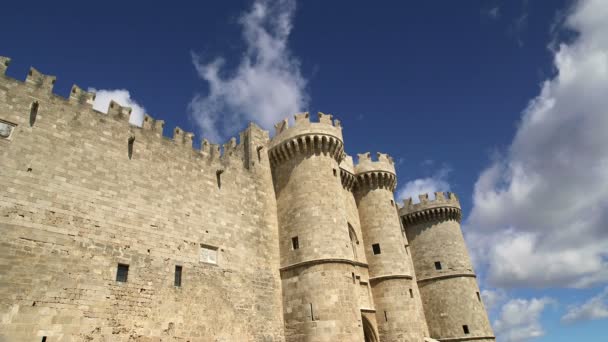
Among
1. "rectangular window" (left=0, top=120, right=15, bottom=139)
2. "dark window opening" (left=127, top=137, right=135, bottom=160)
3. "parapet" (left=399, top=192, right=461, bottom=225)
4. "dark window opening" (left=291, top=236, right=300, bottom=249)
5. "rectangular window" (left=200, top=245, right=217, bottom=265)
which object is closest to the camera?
"rectangular window" (left=0, top=120, right=15, bottom=139)

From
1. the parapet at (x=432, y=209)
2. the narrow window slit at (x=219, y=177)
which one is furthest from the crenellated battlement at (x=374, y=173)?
the narrow window slit at (x=219, y=177)

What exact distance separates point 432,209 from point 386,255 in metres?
8.01

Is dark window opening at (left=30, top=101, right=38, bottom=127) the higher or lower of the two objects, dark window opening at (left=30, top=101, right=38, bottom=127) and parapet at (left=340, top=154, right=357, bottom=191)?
the lower

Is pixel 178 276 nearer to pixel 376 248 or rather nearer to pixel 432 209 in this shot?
pixel 376 248

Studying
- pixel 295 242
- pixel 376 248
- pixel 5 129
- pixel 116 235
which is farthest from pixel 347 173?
pixel 5 129

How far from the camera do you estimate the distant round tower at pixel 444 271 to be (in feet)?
76.8

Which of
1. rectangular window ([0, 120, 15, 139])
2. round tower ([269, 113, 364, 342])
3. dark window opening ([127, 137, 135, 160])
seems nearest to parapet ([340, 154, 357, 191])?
round tower ([269, 113, 364, 342])

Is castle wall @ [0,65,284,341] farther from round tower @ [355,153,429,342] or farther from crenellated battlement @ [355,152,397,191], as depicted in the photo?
crenellated battlement @ [355,152,397,191]

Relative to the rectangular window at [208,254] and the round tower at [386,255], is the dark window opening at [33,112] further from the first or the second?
the round tower at [386,255]

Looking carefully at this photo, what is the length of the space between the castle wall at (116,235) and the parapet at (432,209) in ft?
44.4

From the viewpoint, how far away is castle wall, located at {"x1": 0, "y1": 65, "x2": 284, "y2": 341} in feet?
31.6

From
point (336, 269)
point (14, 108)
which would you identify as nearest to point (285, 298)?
point (336, 269)

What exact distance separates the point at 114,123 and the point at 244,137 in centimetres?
638

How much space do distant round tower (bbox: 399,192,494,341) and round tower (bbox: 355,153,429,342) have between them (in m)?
4.27
